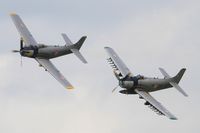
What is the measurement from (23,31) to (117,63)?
63.3 feet

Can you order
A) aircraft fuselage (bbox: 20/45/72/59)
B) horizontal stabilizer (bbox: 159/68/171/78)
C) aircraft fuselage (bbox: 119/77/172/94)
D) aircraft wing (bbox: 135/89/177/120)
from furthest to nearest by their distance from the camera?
aircraft fuselage (bbox: 20/45/72/59) → horizontal stabilizer (bbox: 159/68/171/78) → aircraft fuselage (bbox: 119/77/172/94) → aircraft wing (bbox: 135/89/177/120)

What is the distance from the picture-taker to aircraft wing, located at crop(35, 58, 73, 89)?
129m

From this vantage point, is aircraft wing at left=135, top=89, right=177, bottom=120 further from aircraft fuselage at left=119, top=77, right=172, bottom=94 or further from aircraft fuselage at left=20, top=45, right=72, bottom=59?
aircraft fuselage at left=20, top=45, right=72, bottom=59

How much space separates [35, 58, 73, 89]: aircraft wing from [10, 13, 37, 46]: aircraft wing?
4.45 meters

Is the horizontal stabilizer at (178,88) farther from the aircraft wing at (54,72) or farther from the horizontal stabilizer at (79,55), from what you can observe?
the aircraft wing at (54,72)

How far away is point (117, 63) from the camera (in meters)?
136

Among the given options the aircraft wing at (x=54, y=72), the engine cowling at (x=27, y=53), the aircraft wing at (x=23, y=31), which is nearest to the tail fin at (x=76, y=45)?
the aircraft wing at (x=54, y=72)

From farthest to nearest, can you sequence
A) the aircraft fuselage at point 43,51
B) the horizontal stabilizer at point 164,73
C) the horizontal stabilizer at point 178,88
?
the aircraft fuselage at point 43,51 → the horizontal stabilizer at point 164,73 → the horizontal stabilizer at point 178,88

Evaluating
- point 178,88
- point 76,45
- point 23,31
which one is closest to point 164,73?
point 178,88

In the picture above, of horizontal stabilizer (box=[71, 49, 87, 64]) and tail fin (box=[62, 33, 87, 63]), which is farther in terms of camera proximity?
tail fin (box=[62, 33, 87, 63])

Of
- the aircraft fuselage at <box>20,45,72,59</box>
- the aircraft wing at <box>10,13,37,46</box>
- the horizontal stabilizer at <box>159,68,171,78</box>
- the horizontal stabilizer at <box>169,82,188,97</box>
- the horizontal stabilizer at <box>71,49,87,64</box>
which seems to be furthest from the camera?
the aircraft wing at <box>10,13,37,46</box>

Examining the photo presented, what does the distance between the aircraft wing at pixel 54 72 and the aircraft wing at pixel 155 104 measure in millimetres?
11184

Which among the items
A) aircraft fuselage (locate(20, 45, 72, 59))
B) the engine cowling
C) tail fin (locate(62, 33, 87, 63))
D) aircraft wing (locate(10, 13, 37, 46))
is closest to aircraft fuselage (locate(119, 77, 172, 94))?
tail fin (locate(62, 33, 87, 63))

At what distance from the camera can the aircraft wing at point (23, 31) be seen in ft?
464
